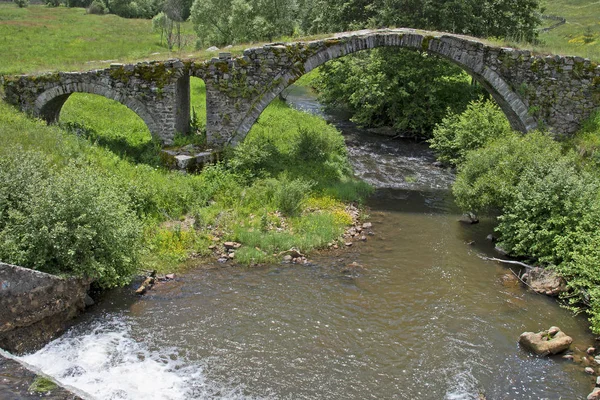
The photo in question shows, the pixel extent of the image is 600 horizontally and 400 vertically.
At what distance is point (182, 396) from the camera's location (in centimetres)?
854

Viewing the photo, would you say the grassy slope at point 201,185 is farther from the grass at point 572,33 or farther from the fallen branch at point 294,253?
the grass at point 572,33

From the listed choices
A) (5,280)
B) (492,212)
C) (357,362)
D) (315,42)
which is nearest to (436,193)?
(492,212)

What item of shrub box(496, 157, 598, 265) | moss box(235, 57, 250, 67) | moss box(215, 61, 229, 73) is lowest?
shrub box(496, 157, 598, 265)

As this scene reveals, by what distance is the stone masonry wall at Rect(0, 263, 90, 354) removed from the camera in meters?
9.37

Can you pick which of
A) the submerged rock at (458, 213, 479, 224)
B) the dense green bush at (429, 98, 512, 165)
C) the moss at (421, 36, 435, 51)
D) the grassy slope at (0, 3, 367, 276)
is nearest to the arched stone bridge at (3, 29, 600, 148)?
the moss at (421, 36, 435, 51)

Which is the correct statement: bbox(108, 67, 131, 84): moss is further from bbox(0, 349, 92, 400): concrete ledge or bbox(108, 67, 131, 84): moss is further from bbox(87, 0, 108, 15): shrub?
bbox(87, 0, 108, 15): shrub

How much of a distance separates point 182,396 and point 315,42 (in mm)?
12528

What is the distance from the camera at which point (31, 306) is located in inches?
382

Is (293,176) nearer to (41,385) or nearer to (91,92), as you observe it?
(91,92)

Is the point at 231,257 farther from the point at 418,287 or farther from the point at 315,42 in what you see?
the point at 315,42

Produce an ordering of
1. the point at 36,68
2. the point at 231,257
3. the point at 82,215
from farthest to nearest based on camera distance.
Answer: the point at 36,68 < the point at 231,257 < the point at 82,215

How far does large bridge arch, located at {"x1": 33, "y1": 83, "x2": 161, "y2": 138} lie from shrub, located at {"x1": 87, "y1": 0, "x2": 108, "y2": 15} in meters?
51.7

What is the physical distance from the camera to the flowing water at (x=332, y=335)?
9.01 m

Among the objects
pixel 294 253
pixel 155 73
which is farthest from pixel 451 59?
pixel 155 73
